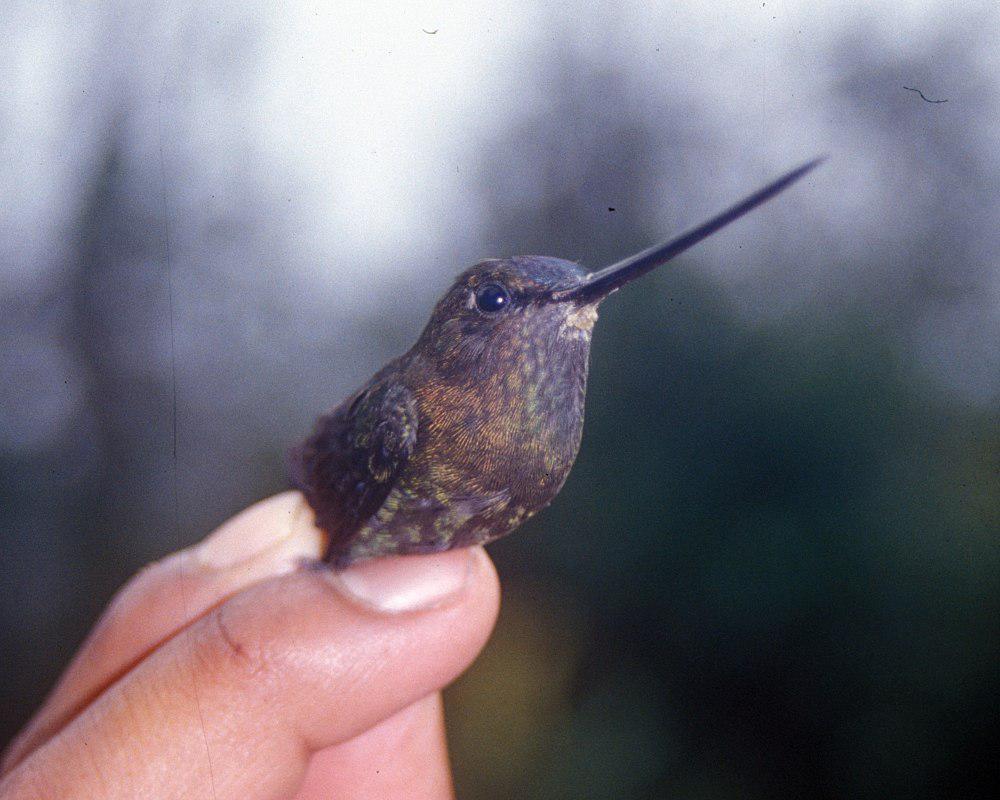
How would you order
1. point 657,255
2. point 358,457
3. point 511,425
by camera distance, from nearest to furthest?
point 657,255 < point 511,425 < point 358,457

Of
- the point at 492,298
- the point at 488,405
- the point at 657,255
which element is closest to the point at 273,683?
the point at 488,405

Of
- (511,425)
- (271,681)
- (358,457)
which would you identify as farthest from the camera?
(271,681)

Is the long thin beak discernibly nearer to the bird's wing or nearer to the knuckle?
the bird's wing

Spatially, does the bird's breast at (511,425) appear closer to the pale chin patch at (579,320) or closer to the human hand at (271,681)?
the pale chin patch at (579,320)

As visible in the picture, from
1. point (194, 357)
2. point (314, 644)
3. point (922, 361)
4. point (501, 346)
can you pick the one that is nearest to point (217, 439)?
point (194, 357)

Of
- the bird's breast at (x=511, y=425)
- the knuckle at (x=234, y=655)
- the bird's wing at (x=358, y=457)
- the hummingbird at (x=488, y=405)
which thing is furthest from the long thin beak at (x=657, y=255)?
the knuckle at (x=234, y=655)

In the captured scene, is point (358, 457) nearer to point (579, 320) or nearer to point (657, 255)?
point (579, 320)
